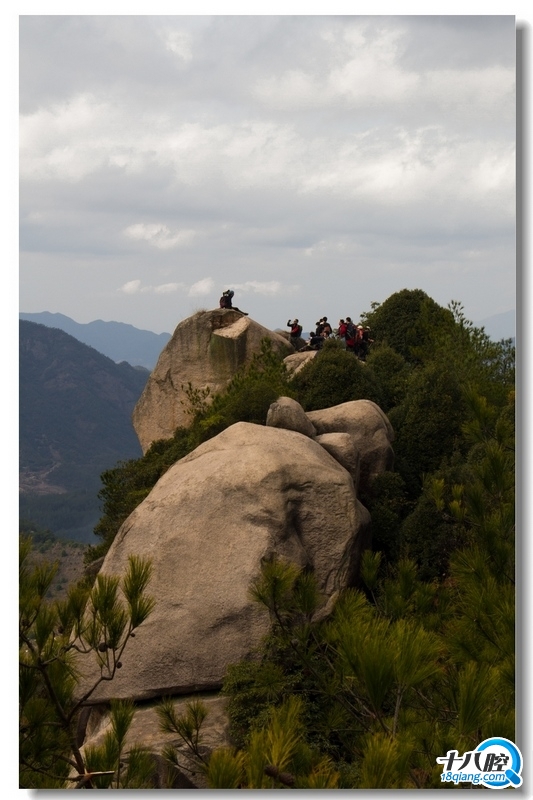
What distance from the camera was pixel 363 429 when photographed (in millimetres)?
18141

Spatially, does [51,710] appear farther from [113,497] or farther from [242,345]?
[242,345]

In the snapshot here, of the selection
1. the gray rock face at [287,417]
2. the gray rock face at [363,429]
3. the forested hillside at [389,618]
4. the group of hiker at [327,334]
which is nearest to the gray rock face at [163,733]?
the forested hillside at [389,618]

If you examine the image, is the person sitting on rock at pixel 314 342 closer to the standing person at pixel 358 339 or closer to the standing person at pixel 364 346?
the standing person at pixel 358 339

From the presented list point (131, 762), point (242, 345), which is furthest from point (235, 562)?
point (242, 345)

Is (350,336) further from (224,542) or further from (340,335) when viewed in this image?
(224,542)

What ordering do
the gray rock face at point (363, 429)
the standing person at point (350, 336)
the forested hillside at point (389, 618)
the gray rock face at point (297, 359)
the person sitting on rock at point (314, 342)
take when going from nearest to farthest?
the forested hillside at point (389, 618) < the gray rock face at point (363, 429) < the gray rock face at point (297, 359) < the standing person at point (350, 336) < the person sitting on rock at point (314, 342)

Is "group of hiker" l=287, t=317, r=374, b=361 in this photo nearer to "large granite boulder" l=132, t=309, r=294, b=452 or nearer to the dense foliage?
"large granite boulder" l=132, t=309, r=294, b=452

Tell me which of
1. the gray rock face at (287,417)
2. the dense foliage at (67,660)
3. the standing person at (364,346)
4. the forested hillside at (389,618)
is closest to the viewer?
the forested hillside at (389,618)

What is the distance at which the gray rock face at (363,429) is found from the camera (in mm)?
18000

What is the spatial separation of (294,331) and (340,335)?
1.75 metres

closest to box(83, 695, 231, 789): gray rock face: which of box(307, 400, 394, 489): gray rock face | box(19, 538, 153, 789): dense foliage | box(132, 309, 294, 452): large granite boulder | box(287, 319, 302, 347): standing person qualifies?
box(19, 538, 153, 789): dense foliage

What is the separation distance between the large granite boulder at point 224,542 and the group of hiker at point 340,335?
1246cm

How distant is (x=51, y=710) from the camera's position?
7410mm
